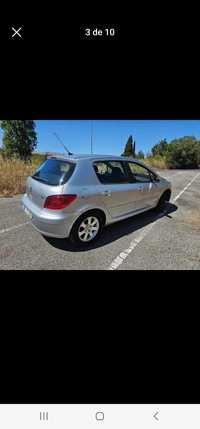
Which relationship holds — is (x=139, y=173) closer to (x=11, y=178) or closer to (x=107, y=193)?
(x=107, y=193)

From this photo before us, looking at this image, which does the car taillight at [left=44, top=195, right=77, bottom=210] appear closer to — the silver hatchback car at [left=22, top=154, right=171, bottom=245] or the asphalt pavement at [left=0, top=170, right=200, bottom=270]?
the silver hatchback car at [left=22, top=154, right=171, bottom=245]

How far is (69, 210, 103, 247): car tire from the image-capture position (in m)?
2.79

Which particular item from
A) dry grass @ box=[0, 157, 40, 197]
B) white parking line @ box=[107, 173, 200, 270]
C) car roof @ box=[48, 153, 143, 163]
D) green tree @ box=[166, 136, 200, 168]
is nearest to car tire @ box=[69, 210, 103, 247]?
white parking line @ box=[107, 173, 200, 270]

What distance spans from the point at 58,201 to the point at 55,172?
53 cm

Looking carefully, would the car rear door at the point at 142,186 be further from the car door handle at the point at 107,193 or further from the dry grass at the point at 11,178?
the dry grass at the point at 11,178

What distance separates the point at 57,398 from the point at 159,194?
13.1ft

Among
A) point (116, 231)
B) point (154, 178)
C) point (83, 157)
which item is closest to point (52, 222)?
point (83, 157)

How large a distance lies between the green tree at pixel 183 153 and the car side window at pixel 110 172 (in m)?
23.7

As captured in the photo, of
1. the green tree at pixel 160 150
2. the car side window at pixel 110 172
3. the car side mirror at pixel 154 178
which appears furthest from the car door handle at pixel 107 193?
the green tree at pixel 160 150

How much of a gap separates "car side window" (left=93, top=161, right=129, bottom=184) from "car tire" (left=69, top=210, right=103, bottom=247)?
1.94 ft

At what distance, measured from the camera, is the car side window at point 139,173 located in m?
3.67

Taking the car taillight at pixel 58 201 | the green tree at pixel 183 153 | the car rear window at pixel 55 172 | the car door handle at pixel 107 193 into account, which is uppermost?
the green tree at pixel 183 153

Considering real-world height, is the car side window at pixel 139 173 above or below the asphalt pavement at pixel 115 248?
above

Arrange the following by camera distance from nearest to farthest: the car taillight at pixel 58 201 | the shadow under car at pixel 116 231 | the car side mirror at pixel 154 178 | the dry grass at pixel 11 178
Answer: the car taillight at pixel 58 201
the shadow under car at pixel 116 231
the car side mirror at pixel 154 178
the dry grass at pixel 11 178
